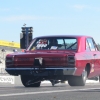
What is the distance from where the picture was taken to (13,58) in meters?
14.3

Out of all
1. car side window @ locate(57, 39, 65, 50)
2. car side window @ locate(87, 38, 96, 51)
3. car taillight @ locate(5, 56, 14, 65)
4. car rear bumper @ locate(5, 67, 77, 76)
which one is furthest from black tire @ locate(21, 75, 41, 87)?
car side window @ locate(87, 38, 96, 51)

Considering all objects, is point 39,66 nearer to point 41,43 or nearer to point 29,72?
point 29,72

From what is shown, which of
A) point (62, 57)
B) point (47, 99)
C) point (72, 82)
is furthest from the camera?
point (72, 82)

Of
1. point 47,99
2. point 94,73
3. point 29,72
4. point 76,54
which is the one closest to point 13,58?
point 29,72

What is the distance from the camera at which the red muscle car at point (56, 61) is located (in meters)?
13.9

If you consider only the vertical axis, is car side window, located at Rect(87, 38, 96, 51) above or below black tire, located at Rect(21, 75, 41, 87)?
above

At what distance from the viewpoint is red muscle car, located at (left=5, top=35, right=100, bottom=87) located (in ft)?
45.6

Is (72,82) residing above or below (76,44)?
below

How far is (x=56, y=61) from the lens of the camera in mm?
13961

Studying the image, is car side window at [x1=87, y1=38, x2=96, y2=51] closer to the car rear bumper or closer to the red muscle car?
the red muscle car

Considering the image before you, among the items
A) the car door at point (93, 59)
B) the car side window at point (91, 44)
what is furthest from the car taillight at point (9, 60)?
the car side window at point (91, 44)

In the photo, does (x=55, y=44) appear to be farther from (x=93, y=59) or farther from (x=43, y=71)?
(x=43, y=71)

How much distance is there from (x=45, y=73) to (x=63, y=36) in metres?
1.75

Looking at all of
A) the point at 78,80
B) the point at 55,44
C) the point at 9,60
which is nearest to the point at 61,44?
the point at 55,44
